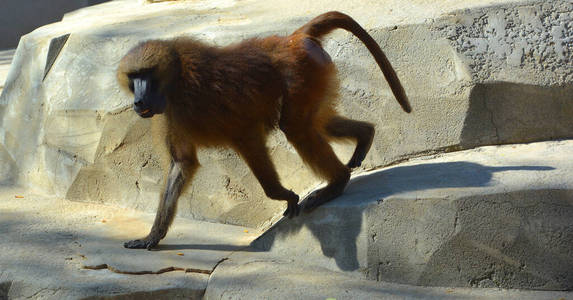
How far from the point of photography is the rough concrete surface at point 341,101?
4.95 metres

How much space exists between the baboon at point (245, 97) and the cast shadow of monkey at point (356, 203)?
11 cm

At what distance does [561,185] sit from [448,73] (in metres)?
1.41

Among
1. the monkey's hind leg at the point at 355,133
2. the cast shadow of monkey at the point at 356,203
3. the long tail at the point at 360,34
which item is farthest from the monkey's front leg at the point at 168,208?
the long tail at the point at 360,34

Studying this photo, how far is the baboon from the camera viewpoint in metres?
4.30

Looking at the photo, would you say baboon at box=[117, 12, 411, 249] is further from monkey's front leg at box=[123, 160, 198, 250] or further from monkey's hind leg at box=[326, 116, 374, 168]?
monkey's hind leg at box=[326, 116, 374, 168]

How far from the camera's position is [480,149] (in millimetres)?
4883

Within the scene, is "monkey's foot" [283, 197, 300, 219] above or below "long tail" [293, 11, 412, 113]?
below

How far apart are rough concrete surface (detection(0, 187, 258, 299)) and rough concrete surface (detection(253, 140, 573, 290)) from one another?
0.69 metres

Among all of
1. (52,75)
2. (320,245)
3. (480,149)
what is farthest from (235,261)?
(52,75)

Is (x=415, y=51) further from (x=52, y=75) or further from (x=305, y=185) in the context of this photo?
(x=52, y=75)

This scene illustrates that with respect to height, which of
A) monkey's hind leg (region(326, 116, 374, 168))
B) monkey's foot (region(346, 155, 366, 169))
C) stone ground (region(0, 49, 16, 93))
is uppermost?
stone ground (region(0, 49, 16, 93))

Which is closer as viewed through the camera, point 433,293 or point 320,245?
point 433,293

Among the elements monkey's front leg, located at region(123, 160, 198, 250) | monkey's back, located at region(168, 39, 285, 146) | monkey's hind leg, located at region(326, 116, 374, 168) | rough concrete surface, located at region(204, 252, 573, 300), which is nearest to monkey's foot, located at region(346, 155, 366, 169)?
monkey's hind leg, located at region(326, 116, 374, 168)

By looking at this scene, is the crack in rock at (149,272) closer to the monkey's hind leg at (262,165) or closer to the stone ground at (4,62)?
the monkey's hind leg at (262,165)
